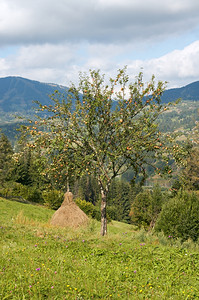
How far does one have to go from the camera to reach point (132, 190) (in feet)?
431

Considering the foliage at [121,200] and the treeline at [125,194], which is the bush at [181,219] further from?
the foliage at [121,200]

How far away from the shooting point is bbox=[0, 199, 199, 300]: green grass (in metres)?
6.79

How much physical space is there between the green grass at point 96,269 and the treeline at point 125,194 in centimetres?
201

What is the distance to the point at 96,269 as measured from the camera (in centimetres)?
855

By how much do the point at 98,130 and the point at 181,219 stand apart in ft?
24.3

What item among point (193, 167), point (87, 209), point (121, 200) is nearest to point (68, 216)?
point (193, 167)

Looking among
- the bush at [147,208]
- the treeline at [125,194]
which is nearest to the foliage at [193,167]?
the treeline at [125,194]

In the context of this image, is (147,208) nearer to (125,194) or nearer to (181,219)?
(181,219)

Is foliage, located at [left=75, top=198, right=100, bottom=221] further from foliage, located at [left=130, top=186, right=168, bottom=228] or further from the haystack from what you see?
the haystack

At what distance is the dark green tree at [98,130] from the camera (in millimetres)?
14406

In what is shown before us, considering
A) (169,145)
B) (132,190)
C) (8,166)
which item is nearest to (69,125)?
(169,145)

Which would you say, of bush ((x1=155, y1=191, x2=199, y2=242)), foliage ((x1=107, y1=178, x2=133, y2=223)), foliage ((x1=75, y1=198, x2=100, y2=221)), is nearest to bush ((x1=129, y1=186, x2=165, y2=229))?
foliage ((x1=75, y1=198, x2=100, y2=221))

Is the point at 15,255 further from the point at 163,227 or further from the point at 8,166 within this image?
the point at 8,166

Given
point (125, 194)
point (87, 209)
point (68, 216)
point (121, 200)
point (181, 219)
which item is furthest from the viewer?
point (125, 194)
